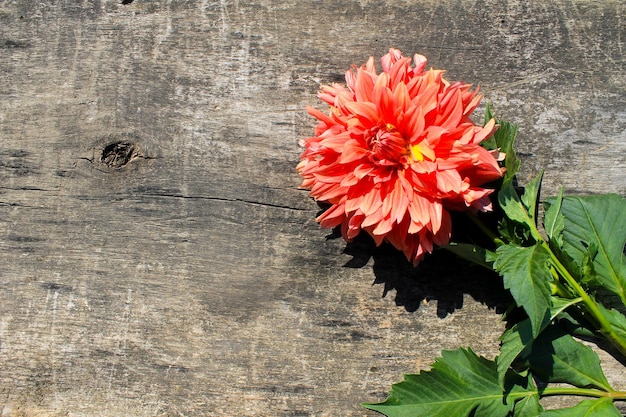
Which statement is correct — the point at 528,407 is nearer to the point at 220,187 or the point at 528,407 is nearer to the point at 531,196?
the point at 531,196

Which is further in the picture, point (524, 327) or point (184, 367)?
point (184, 367)

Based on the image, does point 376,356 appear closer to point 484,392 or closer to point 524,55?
point 484,392

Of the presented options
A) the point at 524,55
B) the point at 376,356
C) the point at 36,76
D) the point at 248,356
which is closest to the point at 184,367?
the point at 248,356

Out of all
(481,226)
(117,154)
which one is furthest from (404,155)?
(117,154)

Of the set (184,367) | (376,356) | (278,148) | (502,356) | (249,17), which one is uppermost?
(249,17)

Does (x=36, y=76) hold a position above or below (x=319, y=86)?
below

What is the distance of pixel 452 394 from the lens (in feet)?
4.59

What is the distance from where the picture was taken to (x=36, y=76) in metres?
1.67

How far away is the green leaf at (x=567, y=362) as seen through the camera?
1420mm

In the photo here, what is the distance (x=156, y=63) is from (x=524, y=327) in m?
1.18

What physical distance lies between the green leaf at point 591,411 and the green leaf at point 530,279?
0.22 m

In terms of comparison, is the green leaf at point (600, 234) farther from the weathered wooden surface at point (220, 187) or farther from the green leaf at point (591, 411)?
the green leaf at point (591, 411)

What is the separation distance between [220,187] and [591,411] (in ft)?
3.48

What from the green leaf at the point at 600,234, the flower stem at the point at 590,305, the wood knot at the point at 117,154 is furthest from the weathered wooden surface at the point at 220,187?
the flower stem at the point at 590,305
